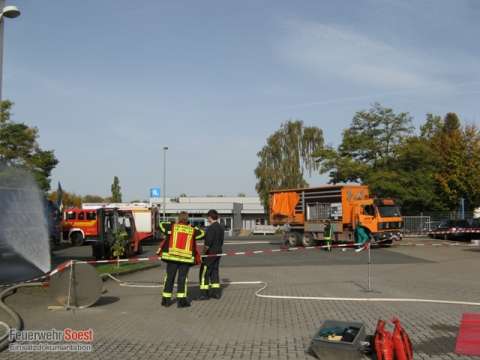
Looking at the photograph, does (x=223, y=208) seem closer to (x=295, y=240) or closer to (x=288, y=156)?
(x=288, y=156)

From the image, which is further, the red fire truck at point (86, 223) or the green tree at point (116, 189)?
the green tree at point (116, 189)

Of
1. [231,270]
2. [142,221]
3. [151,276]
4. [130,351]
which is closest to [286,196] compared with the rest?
[142,221]

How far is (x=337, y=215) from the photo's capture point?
90.2 feet

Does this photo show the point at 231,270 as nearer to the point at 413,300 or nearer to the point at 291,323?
the point at 413,300

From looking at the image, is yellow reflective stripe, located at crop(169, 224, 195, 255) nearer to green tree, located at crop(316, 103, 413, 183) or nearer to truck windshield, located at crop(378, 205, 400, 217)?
truck windshield, located at crop(378, 205, 400, 217)

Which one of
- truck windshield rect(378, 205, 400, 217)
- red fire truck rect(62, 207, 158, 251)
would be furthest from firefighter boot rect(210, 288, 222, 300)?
red fire truck rect(62, 207, 158, 251)

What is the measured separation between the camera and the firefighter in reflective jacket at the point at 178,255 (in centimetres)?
946

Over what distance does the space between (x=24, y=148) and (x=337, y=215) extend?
23393 mm

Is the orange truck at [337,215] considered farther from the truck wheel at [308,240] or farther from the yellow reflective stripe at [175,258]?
the yellow reflective stripe at [175,258]

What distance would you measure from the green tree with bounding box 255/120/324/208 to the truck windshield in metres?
29.7

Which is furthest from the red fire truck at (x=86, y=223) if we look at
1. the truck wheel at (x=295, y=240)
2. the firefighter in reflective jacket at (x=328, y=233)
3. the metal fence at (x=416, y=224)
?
the metal fence at (x=416, y=224)

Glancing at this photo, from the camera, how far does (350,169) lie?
40469mm

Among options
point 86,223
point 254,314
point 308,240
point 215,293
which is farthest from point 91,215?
point 254,314

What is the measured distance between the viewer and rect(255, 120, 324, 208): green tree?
57406 millimetres
